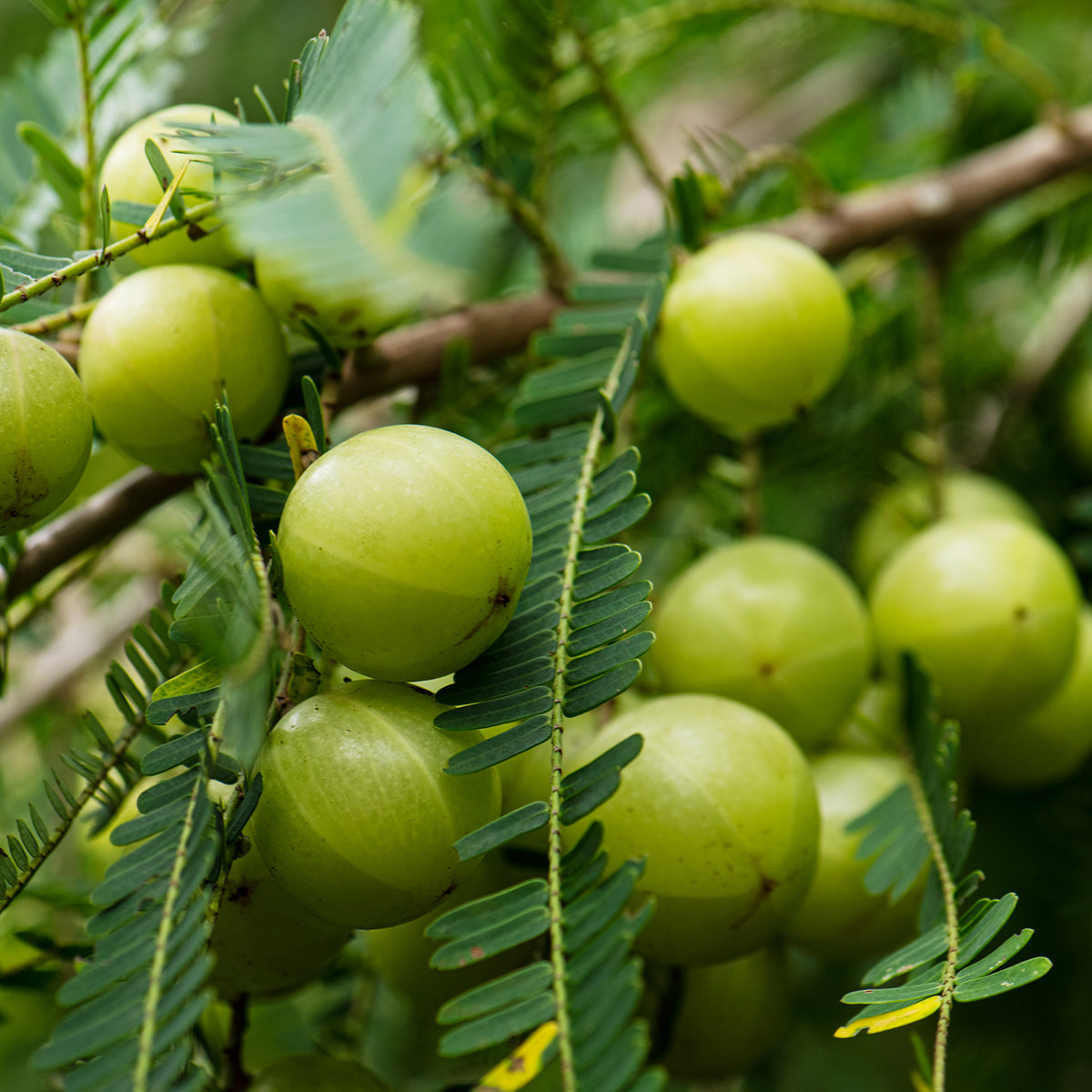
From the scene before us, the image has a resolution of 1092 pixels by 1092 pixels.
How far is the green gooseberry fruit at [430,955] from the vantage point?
0.58 m

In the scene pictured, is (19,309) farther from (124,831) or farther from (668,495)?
(668,495)

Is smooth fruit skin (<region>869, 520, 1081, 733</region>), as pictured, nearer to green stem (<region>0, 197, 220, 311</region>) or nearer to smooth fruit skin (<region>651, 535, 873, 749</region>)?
smooth fruit skin (<region>651, 535, 873, 749</region>)

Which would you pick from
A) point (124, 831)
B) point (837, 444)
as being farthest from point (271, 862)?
point (837, 444)

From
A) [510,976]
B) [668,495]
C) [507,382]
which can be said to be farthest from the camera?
[668,495]

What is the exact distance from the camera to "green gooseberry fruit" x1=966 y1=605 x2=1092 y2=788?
2.79 ft

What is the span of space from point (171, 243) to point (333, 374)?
0.12 meters

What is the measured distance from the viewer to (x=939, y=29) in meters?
1.10

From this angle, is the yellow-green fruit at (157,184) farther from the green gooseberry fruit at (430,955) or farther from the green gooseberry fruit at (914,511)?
the green gooseberry fruit at (914,511)

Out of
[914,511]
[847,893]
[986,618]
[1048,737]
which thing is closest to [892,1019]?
[847,893]

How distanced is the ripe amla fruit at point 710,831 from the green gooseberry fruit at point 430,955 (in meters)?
0.07

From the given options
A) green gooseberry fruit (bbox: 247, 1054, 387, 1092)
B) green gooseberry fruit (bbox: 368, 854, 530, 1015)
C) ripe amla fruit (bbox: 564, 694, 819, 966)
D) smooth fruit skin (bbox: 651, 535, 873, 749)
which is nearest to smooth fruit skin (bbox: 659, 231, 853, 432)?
smooth fruit skin (bbox: 651, 535, 873, 749)

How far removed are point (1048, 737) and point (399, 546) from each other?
2.19 feet

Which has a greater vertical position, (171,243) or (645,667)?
(171,243)

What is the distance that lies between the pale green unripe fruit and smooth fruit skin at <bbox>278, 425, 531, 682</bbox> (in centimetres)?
11
